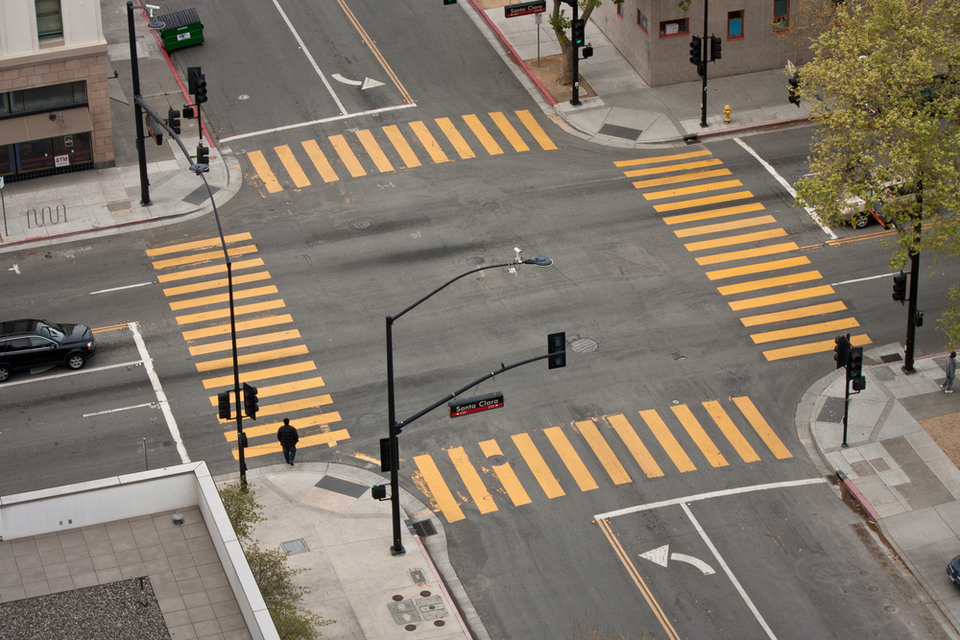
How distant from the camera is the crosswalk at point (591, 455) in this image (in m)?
37.9

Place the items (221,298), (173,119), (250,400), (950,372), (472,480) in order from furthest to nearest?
(173,119)
(221,298)
(950,372)
(472,480)
(250,400)

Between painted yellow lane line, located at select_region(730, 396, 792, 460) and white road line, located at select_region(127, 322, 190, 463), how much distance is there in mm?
16564

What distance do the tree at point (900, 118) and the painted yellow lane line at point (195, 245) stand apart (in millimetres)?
20375

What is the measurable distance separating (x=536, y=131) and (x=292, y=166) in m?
9.90

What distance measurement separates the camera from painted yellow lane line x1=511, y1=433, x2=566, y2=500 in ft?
124

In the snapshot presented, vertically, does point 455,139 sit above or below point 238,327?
above

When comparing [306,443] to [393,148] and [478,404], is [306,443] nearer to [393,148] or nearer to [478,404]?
[478,404]

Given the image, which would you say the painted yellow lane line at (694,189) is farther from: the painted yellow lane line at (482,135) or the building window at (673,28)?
the building window at (673,28)

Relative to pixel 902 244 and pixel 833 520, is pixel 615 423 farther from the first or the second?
pixel 902 244

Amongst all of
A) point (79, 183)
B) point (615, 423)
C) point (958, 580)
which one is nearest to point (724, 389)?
point (615, 423)

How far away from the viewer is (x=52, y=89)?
51.2 m

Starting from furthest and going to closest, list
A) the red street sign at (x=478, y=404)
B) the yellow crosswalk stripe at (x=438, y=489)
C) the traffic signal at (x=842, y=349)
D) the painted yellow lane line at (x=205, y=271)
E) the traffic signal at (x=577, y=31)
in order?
the traffic signal at (x=577, y=31) < the painted yellow lane line at (x=205, y=271) < the traffic signal at (x=842, y=349) < the yellow crosswalk stripe at (x=438, y=489) < the red street sign at (x=478, y=404)

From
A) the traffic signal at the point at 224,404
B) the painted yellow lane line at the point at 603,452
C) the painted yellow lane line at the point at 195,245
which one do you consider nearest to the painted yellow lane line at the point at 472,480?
the painted yellow lane line at the point at 603,452

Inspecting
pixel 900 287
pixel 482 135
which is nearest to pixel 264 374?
pixel 482 135
